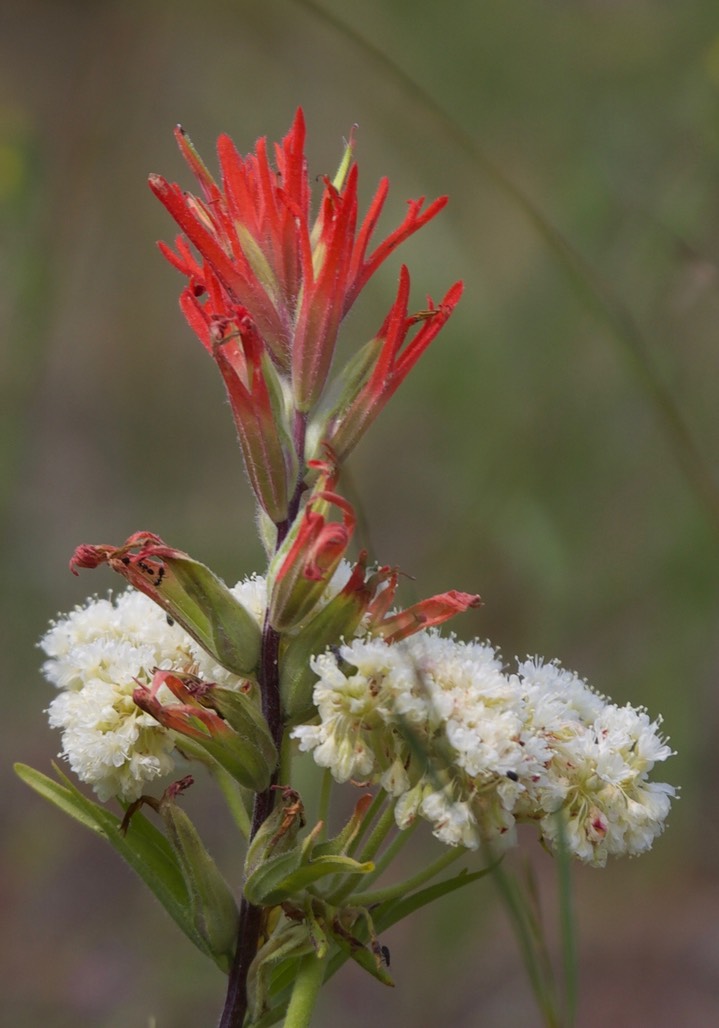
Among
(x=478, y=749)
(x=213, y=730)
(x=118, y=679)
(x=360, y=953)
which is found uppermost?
(x=118, y=679)

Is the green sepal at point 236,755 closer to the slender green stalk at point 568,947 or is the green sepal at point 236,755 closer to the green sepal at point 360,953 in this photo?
the green sepal at point 360,953

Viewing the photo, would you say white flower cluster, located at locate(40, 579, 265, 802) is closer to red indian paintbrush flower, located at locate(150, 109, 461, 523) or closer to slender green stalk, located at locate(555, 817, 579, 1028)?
red indian paintbrush flower, located at locate(150, 109, 461, 523)

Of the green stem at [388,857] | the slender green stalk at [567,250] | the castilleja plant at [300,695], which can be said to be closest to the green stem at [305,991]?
the castilleja plant at [300,695]

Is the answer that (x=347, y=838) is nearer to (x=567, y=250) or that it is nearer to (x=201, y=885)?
(x=201, y=885)

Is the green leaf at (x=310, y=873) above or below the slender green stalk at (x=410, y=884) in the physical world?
above

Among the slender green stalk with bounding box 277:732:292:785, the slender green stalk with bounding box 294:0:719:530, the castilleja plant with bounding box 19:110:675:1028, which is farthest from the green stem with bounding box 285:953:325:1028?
the slender green stalk with bounding box 294:0:719:530

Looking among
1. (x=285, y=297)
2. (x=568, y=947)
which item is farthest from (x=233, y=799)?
(x=285, y=297)

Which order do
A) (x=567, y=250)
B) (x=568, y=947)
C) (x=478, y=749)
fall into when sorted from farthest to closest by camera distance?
(x=567, y=250), (x=478, y=749), (x=568, y=947)

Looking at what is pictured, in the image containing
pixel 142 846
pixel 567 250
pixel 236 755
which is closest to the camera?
pixel 236 755
